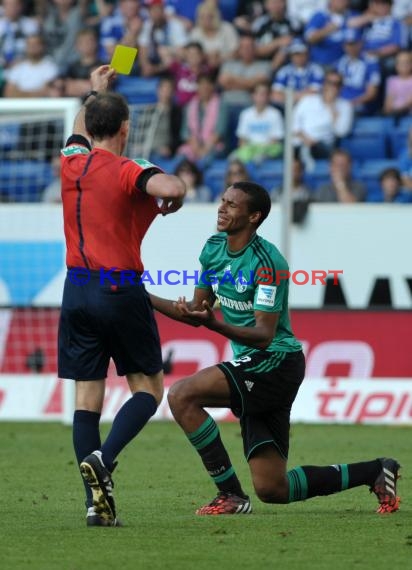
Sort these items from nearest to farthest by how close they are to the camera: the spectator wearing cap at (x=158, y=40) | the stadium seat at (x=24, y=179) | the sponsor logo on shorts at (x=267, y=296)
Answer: the sponsor logo on shorts at (x=267, y=296), the stadium seat at (x=24, y=179), the spectator wearing cap at (x=158, y=40)

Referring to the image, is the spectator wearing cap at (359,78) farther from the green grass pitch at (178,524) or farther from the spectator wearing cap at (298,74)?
the green grass pitch at (178,524)

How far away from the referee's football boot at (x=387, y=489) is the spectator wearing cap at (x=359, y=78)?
36.5ft

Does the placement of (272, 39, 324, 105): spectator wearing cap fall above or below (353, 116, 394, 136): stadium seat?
above

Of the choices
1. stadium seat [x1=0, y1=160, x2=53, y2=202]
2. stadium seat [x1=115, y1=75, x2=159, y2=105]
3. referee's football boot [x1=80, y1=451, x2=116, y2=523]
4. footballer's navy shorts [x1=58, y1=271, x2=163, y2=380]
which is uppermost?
stadium seat [x1=115, y1=75, x2=159, y2=105]

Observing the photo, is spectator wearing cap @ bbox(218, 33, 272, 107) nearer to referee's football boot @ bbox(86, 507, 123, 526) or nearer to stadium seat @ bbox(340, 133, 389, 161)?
stadium seat @ bbox(340, 133, 389, 161)

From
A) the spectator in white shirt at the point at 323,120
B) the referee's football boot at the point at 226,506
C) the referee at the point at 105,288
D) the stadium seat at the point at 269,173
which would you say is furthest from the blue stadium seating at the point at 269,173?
the referee at the point at 105,288

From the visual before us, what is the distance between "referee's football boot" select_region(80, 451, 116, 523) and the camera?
640 centimetres

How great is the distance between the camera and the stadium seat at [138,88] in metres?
18.6

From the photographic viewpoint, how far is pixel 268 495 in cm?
721

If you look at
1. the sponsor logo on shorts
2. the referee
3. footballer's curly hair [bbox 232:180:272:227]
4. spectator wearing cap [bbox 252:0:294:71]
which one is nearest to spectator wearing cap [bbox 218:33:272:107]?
spectator wearing cap [bbox 252:0:294:71]

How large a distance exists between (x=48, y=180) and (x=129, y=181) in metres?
9.65

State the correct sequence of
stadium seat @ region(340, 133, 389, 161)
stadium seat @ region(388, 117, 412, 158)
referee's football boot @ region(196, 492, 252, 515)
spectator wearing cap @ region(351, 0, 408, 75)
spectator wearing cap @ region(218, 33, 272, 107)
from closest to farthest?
referee's football boot @ region(196, 492, 252, 515) → stadium seat @ region(388, 117, 412, 158) → stadium seat @ region(340, 133, 389, 161) → spectator wearing cap @ region(351, 0, 408, 75) → spectator wearing cap @ region(218, 33, 272, 107)

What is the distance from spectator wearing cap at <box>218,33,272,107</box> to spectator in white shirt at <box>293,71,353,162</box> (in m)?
1.15

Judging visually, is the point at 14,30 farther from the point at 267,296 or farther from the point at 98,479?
the point at 98,479
